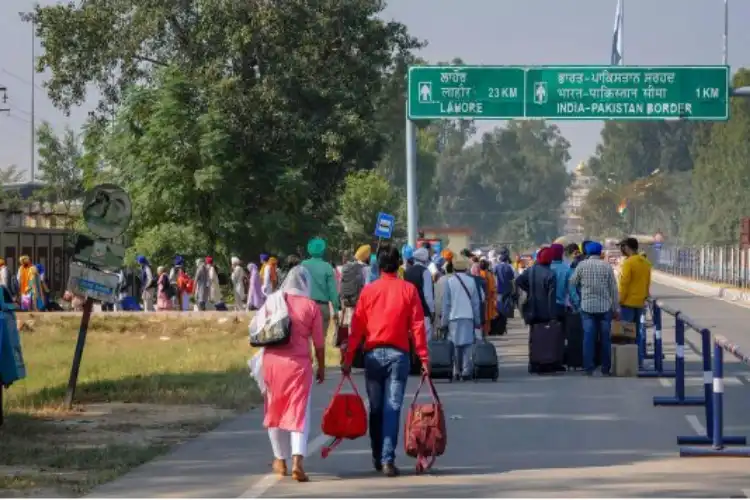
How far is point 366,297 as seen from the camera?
40.2ft

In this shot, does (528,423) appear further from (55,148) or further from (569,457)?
(55,148)

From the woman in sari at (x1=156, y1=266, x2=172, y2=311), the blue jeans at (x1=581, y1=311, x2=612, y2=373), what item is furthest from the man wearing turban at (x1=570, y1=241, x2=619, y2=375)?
the woman in sari at (x1=156, y1=266, x2=172, y2=311)

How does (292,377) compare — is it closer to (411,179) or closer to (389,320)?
(389,320)

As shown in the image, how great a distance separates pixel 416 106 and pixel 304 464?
23853 mm

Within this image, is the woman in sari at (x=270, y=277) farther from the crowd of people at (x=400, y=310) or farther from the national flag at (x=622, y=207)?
the national flag at (x=622, y=207)

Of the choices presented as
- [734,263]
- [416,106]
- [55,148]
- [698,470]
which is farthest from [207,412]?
[55,148]

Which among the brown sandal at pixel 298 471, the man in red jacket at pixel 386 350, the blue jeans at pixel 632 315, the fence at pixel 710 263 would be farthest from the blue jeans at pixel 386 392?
the fence at pixel 710 263

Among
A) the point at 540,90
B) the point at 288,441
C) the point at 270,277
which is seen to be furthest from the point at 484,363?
the point at 270,277

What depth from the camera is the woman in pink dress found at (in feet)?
38.4

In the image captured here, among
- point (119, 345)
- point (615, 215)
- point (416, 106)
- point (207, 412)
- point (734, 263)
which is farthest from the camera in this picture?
point (615, 215)

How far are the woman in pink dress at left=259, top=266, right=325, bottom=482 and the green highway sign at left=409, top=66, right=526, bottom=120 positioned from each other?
24122 millimetres

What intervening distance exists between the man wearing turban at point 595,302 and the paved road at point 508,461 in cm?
258

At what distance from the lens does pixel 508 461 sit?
1278 cm

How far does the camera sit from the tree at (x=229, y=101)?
161 feet
